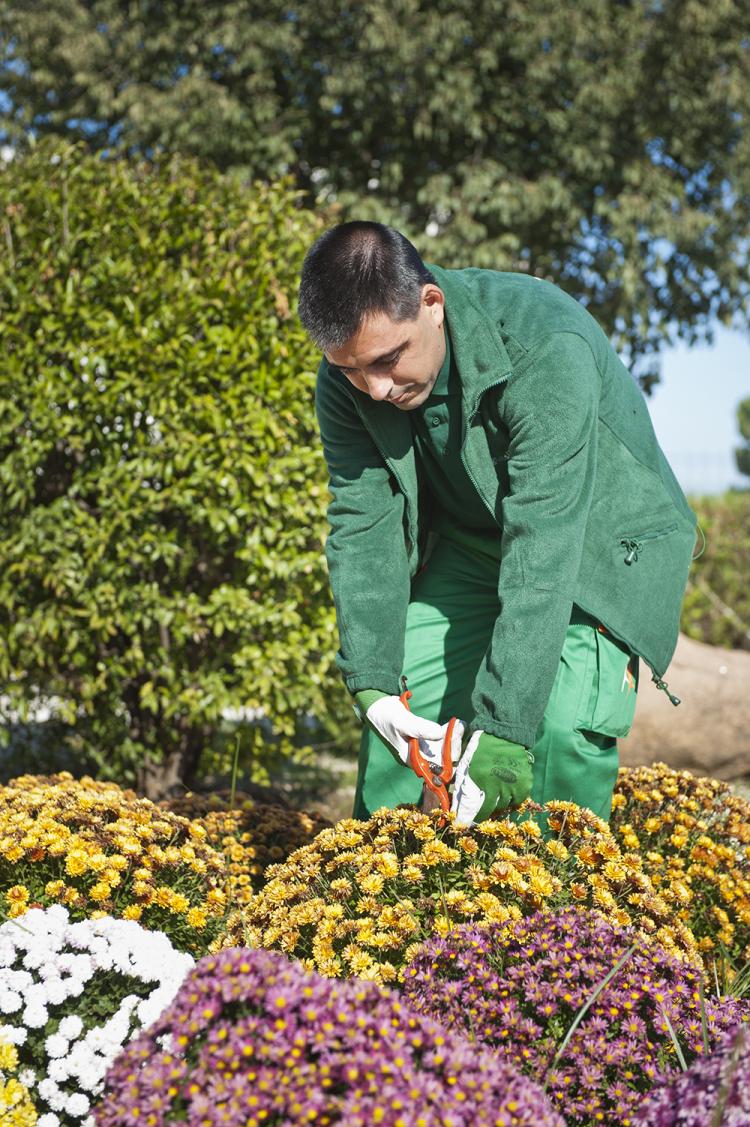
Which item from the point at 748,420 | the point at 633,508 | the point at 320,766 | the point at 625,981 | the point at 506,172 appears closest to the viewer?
the point at 625,981

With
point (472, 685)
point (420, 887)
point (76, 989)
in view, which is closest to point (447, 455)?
point (472, 685)

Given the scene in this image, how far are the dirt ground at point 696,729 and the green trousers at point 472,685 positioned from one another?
10.3 feet

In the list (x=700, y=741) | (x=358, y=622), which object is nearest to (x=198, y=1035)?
(x=358, y=622)

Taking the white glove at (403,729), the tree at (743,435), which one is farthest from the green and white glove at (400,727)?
the tree at (743,435)

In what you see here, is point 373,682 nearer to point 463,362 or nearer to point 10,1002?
point 463,362

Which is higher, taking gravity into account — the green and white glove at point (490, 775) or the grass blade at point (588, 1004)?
the green and white glove at point (490, 775)

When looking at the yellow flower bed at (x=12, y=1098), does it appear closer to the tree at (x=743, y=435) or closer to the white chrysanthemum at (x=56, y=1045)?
the white chrysanthemum at (x=56, y=1045)

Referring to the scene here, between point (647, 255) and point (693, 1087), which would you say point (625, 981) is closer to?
point (693, 1087)

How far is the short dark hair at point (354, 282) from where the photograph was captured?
2258 mm

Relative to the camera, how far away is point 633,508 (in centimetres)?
260

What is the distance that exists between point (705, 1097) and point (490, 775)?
0.81 meters

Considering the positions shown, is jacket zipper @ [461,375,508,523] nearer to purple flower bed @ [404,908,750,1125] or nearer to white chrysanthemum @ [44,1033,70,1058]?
purple flower bed @ [404,908,750,1125]

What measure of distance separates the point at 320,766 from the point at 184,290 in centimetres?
359

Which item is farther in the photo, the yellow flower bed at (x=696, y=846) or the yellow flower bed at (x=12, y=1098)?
the yellow flower bed at (x=696, y=846)
